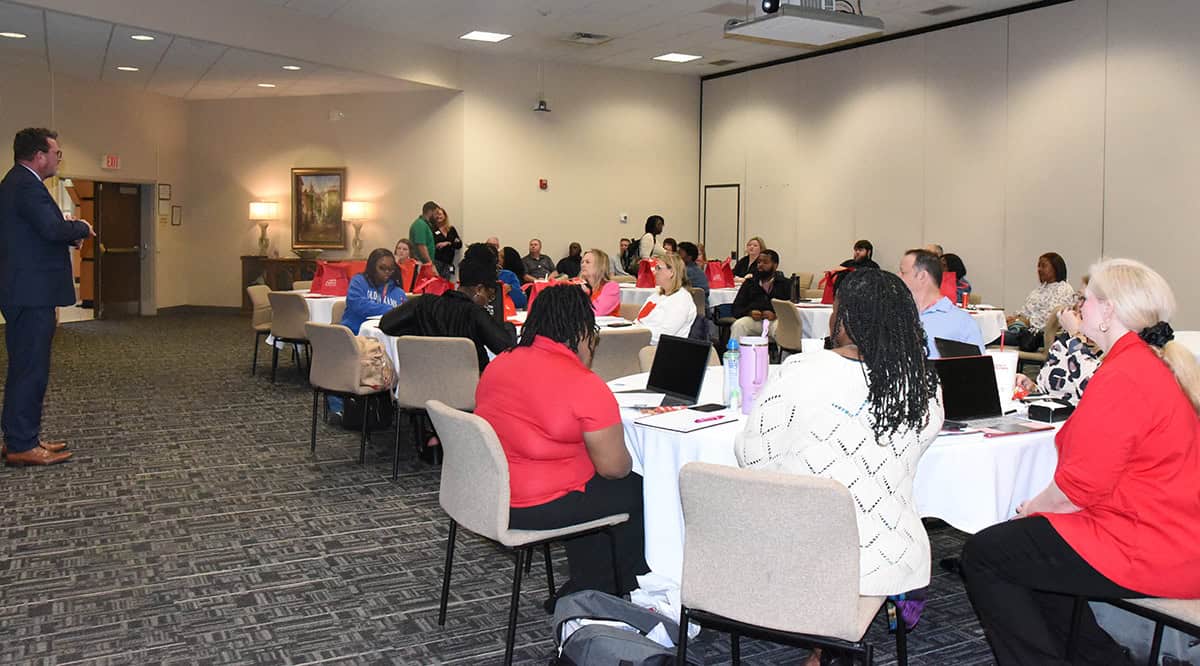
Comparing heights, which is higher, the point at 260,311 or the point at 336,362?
the point at 260,311

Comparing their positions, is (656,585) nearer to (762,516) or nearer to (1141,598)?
(762,516)

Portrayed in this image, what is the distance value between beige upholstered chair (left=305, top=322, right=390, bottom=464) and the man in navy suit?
4.77ft

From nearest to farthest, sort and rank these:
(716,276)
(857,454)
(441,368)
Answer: (857,454) < (441,368) < (716,276)

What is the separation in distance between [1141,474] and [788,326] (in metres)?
6.18

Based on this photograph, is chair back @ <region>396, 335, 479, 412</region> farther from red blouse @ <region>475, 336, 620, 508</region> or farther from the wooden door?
the wooden door

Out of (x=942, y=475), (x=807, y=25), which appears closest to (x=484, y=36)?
(x=807, y=25)

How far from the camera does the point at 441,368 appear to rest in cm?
549

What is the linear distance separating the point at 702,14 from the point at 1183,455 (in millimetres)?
10326

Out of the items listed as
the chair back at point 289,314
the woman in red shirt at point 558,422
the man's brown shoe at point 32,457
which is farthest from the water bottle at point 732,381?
the chair back at point 289,314

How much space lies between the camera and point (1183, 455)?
8.59ft

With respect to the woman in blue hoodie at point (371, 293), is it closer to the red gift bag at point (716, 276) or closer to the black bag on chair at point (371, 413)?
the black bag on chair at point (371, 413)

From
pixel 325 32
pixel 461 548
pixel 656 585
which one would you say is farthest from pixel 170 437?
pixel 325 32

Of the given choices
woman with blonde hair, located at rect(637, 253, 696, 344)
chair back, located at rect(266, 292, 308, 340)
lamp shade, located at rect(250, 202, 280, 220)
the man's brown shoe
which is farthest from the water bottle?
lamp shade, located at rect(250, 202, 280, 220)

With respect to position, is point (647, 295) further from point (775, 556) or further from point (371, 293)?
point (775, 556)
